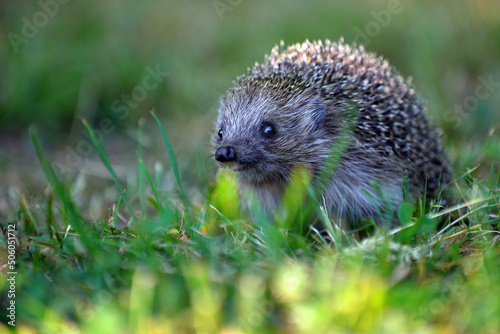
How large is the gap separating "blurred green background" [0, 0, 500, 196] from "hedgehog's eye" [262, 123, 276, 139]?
1.21m

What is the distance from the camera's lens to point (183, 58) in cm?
637

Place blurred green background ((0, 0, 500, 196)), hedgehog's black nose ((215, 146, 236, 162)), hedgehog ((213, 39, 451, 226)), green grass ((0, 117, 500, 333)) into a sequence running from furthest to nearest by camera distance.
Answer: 1. blurred green background ((0, 0, 500, 196))
2. hedgehog ((213, 39, 451, 226))
3. hedgehog's black nose ((215, 146, 236, 162))
4. green grass ((0, 117, 500, 333))

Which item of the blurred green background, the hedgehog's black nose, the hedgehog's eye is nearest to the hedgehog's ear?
the hedgehog's eye

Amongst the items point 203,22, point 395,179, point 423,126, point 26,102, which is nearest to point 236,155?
point 395,179

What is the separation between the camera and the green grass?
→ 1.82 m

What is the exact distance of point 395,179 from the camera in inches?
136

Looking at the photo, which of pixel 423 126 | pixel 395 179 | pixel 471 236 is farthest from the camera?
pixel 423 126

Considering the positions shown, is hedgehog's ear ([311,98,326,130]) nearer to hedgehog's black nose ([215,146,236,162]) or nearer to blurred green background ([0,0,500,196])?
hedgehog's black nose ([215,146,236,162])

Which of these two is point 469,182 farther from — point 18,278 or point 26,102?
point 26,102

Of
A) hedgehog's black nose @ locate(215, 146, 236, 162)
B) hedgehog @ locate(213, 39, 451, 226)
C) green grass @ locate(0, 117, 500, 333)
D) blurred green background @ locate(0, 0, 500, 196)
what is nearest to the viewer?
green grass @ locate(0, 117, 500, 333)

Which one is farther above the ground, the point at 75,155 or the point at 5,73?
the point at 5,73

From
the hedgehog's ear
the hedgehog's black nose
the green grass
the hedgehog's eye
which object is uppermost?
the hedgehog's ear

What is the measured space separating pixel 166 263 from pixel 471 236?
1.53 m

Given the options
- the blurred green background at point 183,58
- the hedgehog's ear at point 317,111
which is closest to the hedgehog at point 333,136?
the hedgehog's ear at point 317,111
